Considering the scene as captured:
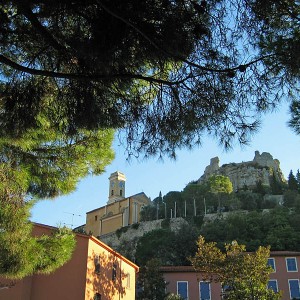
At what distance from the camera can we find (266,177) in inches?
3612

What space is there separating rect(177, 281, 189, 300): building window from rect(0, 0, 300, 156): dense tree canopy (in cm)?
3087

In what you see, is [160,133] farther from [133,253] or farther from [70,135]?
[133,253]

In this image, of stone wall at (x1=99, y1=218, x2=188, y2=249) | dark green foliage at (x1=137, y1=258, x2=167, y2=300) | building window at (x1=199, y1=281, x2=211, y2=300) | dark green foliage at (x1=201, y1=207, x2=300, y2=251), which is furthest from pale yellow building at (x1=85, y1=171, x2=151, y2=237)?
building window at (x1=199, y1=281, x2=211, y2=300)

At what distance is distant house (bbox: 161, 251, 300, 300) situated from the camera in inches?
1358

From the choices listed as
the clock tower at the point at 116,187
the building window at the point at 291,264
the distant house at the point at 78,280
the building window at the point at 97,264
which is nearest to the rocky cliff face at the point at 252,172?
the clock tower at the point at 116,187

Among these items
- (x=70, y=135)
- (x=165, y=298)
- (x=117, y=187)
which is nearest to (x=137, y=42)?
(x=70, y=135)

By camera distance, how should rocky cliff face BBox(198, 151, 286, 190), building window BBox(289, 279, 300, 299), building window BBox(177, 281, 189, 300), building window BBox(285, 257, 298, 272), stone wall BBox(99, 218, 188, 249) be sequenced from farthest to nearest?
rocky cliff face BBox(198, 151, 286, 190) → stone wall BBox(99, 218, 188, 249) → building window BBox(285, 257, 298, 272) → building window BBox(289, 279, 300, 299) → building window BBox(177, 281, 189, 300)

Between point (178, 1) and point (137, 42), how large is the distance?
576 mm

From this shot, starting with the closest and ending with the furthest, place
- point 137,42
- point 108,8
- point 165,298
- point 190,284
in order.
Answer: point 108,8 → point 137,42 → point 165,298 → point 190,284

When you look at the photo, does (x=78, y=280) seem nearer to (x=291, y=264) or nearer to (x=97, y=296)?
(x=97, y=296)

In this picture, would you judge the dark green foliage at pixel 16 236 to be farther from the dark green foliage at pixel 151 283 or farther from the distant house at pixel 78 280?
the dark green foliage at pixel 151 283

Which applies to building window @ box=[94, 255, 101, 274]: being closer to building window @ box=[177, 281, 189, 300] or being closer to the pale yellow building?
building window @ box=[177, 281, 189, 300]

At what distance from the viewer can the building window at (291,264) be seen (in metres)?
36.2

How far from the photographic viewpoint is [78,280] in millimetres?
19766
